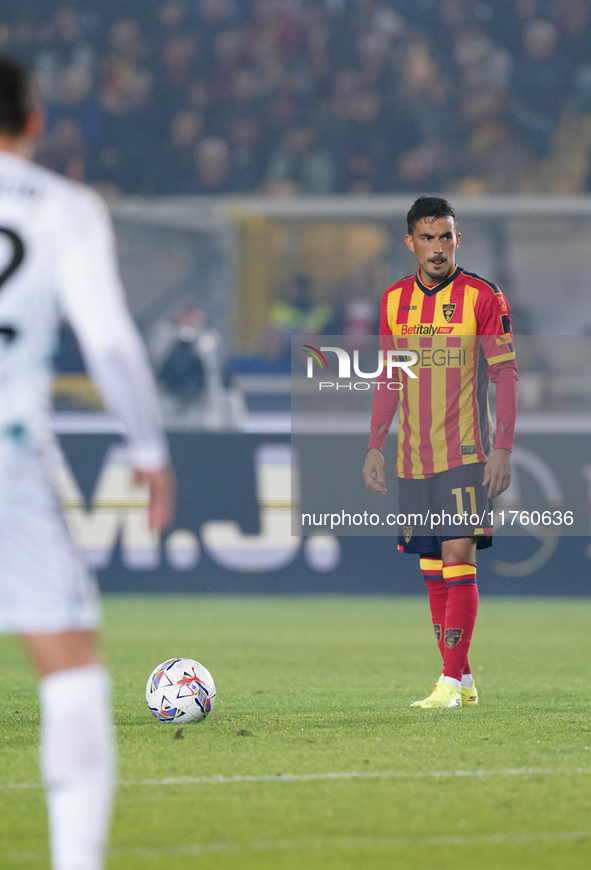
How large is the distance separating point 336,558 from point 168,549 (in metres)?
1.29

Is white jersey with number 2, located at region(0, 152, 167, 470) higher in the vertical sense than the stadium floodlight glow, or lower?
higher

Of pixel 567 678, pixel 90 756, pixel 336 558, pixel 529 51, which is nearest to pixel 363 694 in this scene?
pixel 567 678

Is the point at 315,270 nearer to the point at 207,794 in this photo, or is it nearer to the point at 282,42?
Result: the point at 282,42

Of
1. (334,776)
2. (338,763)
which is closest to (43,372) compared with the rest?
(334,776)

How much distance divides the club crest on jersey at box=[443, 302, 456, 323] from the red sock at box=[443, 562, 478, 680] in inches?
39.0

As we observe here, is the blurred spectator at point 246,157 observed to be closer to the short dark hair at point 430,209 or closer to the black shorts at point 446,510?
the short dark hair at point 430,209

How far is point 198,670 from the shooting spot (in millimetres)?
4992

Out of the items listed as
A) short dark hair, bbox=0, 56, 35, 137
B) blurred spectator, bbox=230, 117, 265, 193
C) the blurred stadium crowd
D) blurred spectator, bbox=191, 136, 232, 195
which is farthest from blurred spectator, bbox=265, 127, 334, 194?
short dark hair, bbox=0, 56, 35, 137

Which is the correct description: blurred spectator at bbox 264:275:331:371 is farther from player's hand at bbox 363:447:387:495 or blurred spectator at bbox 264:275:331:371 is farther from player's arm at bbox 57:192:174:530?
player's arm at bbox 57:192:174:530

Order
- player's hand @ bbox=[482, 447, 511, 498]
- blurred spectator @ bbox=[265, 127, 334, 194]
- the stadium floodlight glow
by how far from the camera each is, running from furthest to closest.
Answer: blurred spectator @ bbox=[265, 127, 334, 194], the stadium floodlight glow, player's hand @ bbox=[482, 447, 511, 498]

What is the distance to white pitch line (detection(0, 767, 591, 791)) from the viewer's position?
12.4 feet

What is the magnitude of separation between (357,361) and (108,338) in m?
4.75

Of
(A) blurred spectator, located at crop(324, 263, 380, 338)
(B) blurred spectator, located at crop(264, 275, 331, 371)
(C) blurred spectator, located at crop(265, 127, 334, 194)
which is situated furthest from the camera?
(C) blurred spectator, located at crop(265, 127, 334, 194)

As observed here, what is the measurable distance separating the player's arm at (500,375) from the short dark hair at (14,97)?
309cm
